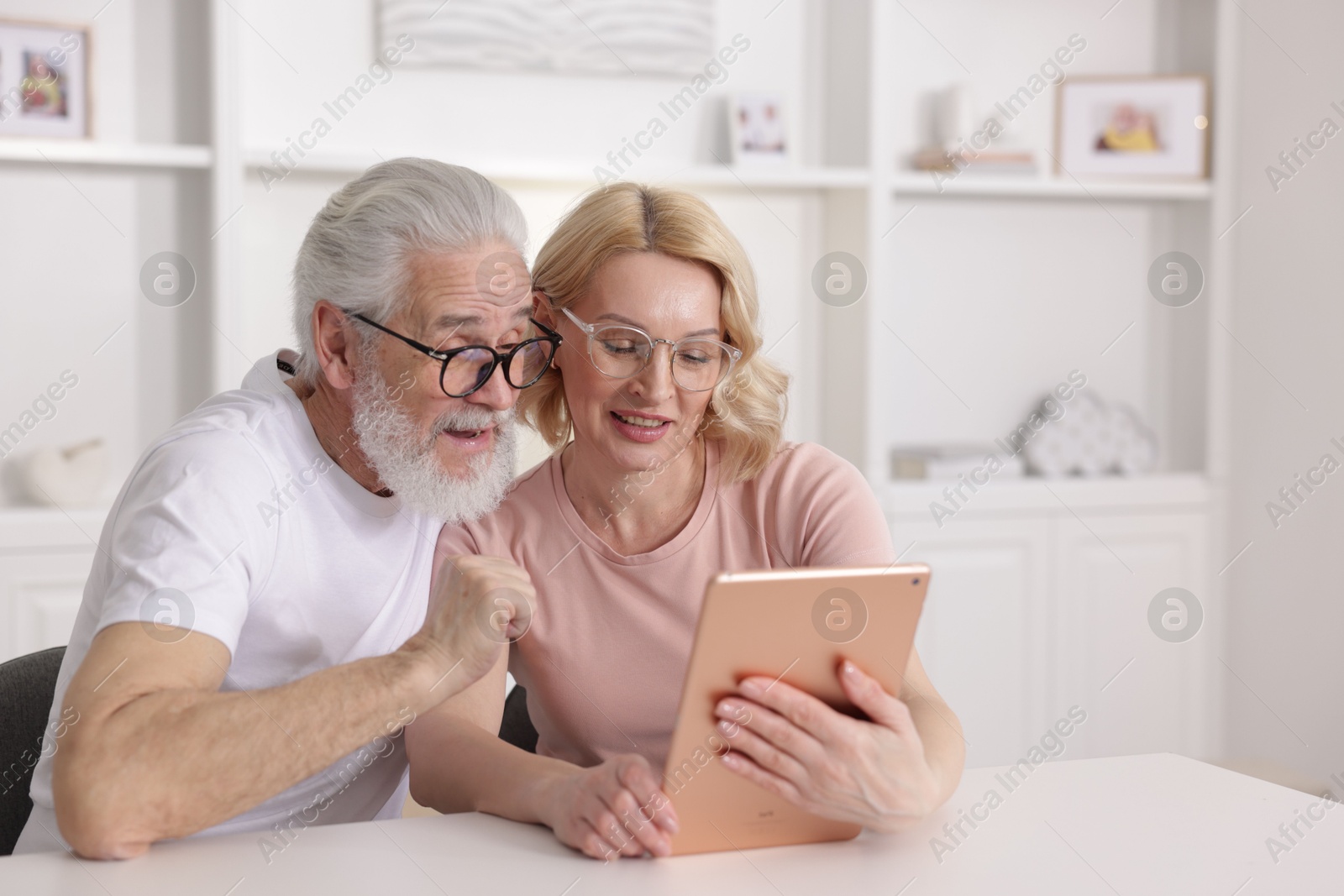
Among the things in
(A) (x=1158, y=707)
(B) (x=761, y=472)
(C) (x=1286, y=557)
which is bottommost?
(A) (x=1158, y=707)

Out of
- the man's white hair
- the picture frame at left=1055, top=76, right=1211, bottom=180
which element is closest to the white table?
the man's white hair

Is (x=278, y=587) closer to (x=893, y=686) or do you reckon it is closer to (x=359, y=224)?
(x=359, y=224)

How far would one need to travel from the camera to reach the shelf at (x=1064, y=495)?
3.45 meters

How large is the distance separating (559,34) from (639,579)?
207cm

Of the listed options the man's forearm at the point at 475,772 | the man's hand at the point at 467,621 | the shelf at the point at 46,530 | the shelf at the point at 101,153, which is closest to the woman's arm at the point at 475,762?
the man's forearm at the point at 475,772

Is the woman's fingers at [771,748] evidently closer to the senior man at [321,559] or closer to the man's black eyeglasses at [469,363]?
the senior man at [321,559]

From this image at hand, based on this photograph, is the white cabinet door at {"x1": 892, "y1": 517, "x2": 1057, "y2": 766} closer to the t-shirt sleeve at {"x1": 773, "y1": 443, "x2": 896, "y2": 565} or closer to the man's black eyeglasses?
the t-shirt sleeve at {"x1": 773, "y1": 443, "x2": 896, "y2": 565}

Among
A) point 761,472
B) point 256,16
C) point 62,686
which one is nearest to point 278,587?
point 62,686

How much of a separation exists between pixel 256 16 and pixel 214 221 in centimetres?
60

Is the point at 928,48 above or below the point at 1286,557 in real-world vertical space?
above

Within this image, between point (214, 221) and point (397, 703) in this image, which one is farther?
point (214, 221)

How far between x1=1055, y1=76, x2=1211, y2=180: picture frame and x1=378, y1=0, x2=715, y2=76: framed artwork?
1158 millimetres

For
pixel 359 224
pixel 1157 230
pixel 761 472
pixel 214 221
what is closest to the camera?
pixel 359 224

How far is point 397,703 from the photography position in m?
1.38
